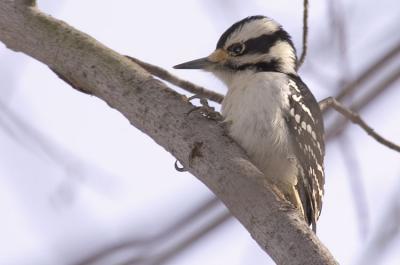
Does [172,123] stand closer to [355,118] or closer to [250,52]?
[355,118]

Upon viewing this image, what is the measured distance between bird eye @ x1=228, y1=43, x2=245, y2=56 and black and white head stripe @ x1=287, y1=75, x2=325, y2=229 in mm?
514

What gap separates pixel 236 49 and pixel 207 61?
21 cm

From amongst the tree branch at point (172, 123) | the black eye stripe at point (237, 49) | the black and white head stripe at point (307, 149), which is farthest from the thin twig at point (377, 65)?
the black eye stripe at point (237, 49)

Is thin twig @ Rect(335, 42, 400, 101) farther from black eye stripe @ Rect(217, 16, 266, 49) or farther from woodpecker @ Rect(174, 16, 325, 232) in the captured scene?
black eye stripe @ Rect(217, 16, 266, 49)

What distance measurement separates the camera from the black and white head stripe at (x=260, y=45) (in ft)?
15.0

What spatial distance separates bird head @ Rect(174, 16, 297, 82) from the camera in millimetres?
4555

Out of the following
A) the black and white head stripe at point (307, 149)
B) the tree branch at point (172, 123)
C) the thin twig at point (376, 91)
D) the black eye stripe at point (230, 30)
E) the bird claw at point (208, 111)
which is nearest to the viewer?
the thin twig at point (376, 91)

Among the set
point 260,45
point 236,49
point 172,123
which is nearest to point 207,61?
point 236,49

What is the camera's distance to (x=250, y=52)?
4629 mm

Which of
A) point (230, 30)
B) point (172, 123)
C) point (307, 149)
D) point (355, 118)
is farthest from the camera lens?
point (230, 30)

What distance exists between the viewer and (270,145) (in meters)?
3.86

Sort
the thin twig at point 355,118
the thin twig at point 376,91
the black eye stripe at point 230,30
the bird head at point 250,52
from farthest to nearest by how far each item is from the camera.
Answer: the black eye stripe at point 230,30 → the bird head at point 250,52 → the thin twig at point 355,118 → the thin twig at point 376,91

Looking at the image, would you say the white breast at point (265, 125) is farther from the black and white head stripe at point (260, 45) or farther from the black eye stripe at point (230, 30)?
the black eye stripe at point (230, 30)

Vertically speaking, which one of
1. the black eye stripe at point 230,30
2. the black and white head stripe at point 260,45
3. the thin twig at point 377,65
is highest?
the black eye stripe at point 230,30
